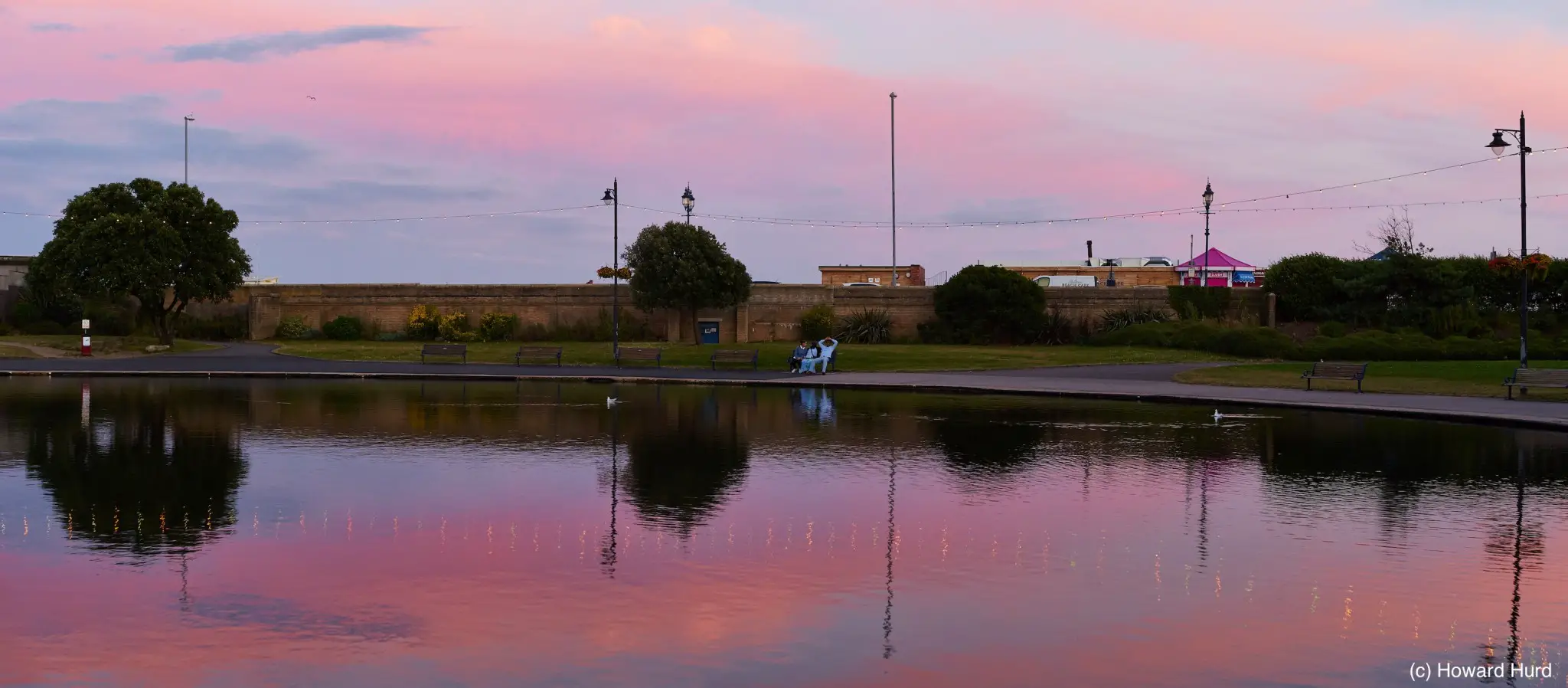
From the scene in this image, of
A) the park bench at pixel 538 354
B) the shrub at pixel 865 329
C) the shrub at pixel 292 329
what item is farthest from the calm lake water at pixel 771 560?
the shrub at pixel 292 329

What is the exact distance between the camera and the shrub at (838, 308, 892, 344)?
5903 centimetres

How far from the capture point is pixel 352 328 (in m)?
62.1

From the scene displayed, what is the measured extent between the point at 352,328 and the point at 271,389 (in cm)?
2993

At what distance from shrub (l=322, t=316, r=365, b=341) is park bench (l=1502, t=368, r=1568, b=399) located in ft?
160

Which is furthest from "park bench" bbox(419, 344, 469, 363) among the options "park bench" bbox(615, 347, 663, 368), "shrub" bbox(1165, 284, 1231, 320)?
"shrub" bbox(1165, 284, 1231, 320)

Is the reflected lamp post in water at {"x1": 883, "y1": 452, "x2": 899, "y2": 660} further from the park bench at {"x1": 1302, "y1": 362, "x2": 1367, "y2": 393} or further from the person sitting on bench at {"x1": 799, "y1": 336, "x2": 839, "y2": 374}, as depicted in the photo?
the person sitting on bench at {"x1": 799, "y1": 336, "x2": 839, "y2": 374}

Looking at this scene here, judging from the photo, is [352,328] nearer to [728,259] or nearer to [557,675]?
[728,259]

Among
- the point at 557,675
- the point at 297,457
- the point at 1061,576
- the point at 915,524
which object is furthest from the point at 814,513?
the point at 297,457

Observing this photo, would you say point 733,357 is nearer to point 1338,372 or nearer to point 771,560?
point 1338,372

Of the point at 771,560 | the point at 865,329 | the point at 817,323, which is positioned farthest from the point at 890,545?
the point at 865,329

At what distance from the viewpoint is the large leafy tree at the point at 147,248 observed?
5359cm

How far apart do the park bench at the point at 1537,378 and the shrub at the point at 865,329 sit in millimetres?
31759

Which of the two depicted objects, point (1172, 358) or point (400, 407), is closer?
point (400, 407)

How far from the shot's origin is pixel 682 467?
17.1 m
